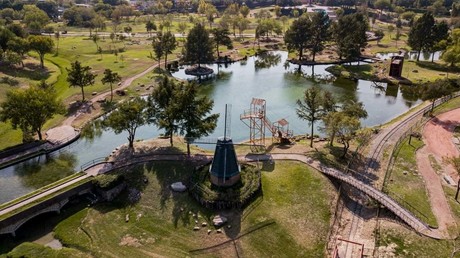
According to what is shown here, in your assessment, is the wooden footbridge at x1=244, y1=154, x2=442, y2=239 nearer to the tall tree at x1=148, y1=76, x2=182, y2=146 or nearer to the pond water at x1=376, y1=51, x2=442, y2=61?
the tall tree at x1=148, y1=76, x2=182, y2=146

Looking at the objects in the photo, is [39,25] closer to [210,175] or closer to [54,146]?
[54,146]

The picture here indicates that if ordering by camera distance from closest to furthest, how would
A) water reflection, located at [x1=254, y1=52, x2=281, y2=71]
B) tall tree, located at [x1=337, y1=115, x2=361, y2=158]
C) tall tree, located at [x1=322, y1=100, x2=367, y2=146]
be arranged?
tall tree, located at [x1=337, y1=115, x2=361, y2=158], tall tree, located at [x1=322, y1=100, x2=367, y2=146], water reflection, located at [x1=254, y1=52, x2=281, y2=71]

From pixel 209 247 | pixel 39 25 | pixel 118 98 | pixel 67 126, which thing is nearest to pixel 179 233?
pixel 209 247

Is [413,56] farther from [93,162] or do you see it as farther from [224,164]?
[93,162]

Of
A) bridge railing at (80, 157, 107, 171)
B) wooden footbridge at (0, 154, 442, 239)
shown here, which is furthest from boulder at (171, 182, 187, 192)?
bridge railing at (80, 157, 107, 171)

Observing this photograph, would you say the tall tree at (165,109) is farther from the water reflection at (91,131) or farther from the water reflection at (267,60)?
the water reflection at (267,60)

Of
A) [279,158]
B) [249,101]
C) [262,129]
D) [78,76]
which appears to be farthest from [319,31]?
[279,158]

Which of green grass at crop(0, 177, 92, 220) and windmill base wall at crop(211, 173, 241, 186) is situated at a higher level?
windmill base wall at crop(211, 173, 241, 186)

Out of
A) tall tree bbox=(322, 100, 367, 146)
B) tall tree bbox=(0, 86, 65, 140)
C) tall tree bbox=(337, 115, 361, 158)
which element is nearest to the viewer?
tall tree bbox=(337, 115, 361, 158)
